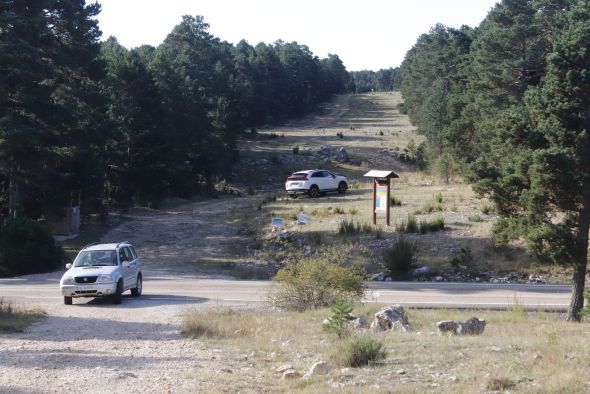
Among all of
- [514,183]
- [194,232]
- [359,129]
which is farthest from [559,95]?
[359,129]

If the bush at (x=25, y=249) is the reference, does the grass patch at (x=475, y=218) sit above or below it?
above

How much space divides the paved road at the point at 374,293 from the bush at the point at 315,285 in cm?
257

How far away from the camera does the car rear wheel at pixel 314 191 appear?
53.3 metres

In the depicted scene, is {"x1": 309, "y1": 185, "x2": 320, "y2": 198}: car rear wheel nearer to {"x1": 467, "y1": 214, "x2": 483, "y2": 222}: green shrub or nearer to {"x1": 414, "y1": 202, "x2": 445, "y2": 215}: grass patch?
{"x1": 414, "y1": 202, "x2": 445, "y2": 215}: grass patch

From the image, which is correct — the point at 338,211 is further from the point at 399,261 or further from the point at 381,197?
the point at 399,261

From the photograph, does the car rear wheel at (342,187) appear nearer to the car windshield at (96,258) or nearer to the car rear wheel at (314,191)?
the car rear wheel at (314,191)

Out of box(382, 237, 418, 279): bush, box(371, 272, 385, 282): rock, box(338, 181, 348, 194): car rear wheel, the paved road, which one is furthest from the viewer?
box(338, 181, 348, 194): car rear wheel

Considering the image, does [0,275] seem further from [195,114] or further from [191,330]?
[195,114]

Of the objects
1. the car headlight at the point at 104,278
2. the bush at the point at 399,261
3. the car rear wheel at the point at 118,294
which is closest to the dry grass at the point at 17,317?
the car headlight at the point at 104,278

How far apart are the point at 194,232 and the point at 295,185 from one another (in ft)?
37.5

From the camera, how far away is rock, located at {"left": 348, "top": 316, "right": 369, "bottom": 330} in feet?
49.1

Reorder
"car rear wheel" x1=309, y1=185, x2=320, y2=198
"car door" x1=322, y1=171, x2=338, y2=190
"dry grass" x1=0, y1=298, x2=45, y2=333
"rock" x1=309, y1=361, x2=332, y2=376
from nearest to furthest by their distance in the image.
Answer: "rock" x1=309, y1=361, x2=332, y2=376 → "dry grass" x1=0, y1=298, x2=45, y2=333 → "car rear wheel" x1=309, y1=185, x2=320, y2=198 → "car door" x1=322, y1=171, x2=338, y2=190

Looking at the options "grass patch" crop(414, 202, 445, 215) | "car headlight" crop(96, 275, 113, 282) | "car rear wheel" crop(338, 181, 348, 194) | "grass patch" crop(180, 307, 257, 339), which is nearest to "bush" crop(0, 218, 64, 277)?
"car headlight" crop(96, 275, 113, 282)

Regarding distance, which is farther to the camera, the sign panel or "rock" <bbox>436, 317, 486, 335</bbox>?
the sign panel
